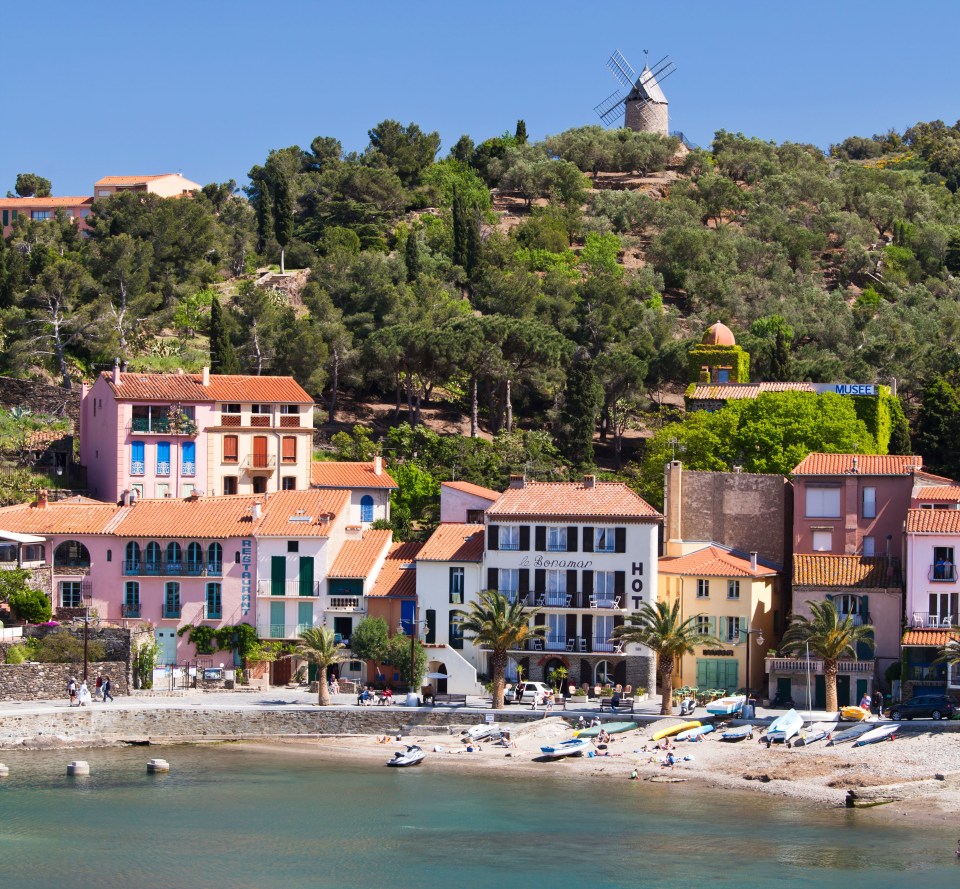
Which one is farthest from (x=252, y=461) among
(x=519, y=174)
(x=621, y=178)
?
(x=621, y=178)

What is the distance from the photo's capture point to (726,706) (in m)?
66.8

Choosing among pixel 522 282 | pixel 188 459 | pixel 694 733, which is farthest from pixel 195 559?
pixel 522 282

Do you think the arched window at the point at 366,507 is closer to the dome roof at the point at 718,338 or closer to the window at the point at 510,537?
the window at the point at 510,537

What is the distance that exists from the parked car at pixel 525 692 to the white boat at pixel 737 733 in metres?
7.73

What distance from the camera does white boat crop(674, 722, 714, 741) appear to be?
6546 cm

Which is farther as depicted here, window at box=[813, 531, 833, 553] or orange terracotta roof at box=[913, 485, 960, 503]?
window at box=[813, 531, 833, 553]

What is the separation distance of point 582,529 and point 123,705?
19.0m

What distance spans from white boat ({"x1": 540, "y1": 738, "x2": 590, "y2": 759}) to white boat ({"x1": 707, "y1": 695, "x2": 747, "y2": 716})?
5.12 meters

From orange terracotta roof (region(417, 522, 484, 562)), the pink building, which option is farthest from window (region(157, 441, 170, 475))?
orange terracotta roof (region(417, 522, 484, 562))

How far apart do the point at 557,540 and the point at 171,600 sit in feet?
53.3

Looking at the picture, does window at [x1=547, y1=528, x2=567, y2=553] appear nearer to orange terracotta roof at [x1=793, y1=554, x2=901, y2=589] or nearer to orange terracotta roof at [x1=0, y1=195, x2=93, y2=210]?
orange terracotta roof at [x1=793, y1=554, x2=901, y2=589]

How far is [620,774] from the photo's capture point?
205 ft

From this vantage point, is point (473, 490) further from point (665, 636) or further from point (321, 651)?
point (665, 636)

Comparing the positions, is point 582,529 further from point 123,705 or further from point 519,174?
point 519,174
